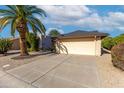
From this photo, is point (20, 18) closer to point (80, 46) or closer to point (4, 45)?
point (4, 45)

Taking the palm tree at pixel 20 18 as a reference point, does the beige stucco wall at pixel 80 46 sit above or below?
below

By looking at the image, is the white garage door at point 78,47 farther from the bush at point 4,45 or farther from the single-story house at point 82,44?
the bush at point 4,45

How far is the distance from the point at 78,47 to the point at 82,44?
74 centimetres

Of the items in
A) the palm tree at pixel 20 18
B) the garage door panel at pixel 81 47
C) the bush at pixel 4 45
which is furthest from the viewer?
the bush at pixel 4 45

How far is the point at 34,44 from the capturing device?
85.9 feet

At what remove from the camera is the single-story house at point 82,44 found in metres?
17.9

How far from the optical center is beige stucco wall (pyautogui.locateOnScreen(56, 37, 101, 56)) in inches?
707

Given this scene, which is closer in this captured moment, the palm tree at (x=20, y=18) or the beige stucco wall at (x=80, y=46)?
the palm tree at (x=20, y=18)

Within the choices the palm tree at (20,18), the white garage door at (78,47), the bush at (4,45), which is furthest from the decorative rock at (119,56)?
the bush at (4,45)

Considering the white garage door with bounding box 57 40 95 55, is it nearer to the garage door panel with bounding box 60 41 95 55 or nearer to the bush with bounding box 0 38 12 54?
the garage door panel with bounding box 60 41 95 55

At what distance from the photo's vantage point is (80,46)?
19.7m

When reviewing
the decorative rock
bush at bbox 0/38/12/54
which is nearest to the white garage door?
bush at bbox 0/38/12/54

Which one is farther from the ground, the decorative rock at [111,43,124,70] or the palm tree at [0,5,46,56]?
the palm tree at [0,5,46,56]

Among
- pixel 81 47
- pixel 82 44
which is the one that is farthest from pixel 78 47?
pixel 82 44
